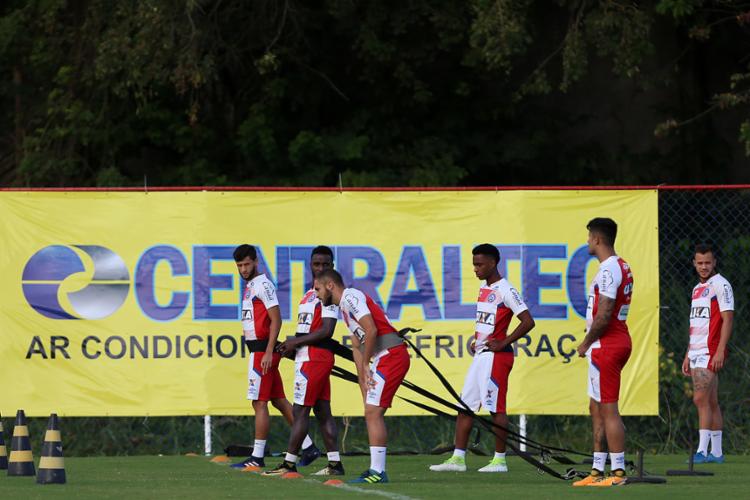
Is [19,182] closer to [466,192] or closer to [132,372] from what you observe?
[132,372]

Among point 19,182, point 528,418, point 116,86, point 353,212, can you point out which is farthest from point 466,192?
point 19,182

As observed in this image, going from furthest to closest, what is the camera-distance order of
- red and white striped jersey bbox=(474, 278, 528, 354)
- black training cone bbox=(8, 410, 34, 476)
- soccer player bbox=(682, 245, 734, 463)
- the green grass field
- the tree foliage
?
the tree foliage → soccer player bbox=(682, 245, 734, 463) → red and white striped jersey bbox=(474, 278, 528, 354) → black training cone bbox=(8, 410, 34, 476) → the green grass field

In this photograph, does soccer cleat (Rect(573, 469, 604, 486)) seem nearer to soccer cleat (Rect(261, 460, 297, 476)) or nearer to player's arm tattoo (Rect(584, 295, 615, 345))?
player's arm tattoo (Rect(584, 295, 615, 345))

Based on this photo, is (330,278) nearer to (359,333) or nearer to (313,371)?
(359,333)

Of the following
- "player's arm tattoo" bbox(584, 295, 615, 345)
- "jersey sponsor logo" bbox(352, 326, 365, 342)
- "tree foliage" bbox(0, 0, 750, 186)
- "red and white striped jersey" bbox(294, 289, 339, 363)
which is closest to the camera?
"player's arm tattoo" bbox(584, 295, 615, 345)

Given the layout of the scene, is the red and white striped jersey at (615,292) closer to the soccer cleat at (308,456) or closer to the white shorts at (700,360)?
the white shorts at (700,360)

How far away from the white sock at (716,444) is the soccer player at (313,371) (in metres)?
3.87

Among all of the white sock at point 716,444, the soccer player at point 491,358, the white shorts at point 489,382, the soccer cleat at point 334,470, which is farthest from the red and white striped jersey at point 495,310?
the white sock at point 716,444

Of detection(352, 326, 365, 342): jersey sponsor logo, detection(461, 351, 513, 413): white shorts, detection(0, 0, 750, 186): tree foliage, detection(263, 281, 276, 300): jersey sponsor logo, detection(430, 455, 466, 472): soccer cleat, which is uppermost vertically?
detection(0, 0, 750, 186): tree foliage

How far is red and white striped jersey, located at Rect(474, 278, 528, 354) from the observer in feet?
43.6

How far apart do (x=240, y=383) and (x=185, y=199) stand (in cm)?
202

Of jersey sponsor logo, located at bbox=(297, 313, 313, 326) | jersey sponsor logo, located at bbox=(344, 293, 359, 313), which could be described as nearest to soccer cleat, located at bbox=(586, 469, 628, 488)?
jersey sponsor logo, located at bbox=(344, 293, 359, 313)

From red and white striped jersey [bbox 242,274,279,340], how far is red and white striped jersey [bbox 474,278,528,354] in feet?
6.14

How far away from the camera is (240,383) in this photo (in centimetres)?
1552
